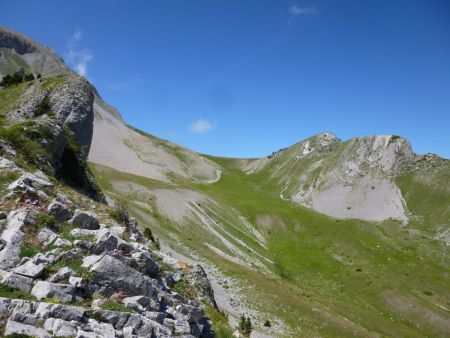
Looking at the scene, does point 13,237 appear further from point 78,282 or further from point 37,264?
point 78,282

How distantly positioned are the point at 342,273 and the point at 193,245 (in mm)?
44959

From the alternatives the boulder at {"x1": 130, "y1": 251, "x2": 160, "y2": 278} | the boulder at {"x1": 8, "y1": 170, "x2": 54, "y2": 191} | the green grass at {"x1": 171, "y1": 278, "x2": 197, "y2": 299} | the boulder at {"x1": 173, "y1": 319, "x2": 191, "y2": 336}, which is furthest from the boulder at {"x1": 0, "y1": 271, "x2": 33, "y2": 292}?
the green grass at {"x1": 171, "y1": 278, "x2": 197, "y2": 299}

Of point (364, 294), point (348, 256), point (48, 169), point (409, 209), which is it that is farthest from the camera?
point (409, 209)

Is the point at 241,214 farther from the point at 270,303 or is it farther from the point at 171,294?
the point at 171,294

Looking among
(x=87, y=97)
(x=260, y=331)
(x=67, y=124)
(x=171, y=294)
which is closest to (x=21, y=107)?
(x=67, y=124)

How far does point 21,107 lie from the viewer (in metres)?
39.7

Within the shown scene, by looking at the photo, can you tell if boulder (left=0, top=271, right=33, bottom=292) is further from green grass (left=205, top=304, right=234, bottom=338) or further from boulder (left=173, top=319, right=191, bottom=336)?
green grass (left=205, top=304, right=234, bottom=338)

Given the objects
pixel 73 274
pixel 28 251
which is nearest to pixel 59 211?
pixel 28 251

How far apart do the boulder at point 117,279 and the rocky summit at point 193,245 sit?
6 centimetres

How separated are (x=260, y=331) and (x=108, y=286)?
25.7 meters

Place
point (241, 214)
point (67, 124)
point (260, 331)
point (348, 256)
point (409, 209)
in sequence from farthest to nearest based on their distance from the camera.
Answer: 1. point (409, 209)
2. point (241, 214)
3. point (348, 256)
4. point (67, 124)
5. point (260, 331)

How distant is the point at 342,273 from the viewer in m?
91.1

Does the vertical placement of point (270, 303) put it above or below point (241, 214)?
below

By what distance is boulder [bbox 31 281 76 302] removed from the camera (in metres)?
14.9
